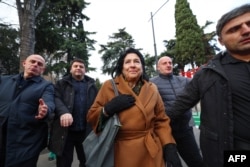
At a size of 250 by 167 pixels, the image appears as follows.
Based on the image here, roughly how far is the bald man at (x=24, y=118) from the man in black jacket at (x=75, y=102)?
66cm

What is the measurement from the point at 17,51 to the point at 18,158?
1180 cm

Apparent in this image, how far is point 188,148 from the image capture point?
3904 mm

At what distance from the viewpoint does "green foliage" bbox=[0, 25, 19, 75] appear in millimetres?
12058

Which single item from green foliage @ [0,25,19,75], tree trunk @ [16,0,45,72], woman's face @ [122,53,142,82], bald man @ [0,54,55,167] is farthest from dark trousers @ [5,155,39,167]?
green foliage @ [0,25,19,75]

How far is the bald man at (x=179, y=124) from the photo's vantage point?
387cm

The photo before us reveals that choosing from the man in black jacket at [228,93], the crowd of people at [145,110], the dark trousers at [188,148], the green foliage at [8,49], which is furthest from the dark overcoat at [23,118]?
the green foliage at [8,49]

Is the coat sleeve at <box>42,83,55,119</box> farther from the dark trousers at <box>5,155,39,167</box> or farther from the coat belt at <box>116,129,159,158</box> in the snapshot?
the coat belt at <box>116,129,159,158</box>

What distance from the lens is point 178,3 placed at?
37.3 metres

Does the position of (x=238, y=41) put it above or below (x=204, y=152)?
above

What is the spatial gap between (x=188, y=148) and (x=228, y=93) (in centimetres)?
223

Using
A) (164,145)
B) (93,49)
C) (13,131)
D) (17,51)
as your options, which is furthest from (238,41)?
(93,49)

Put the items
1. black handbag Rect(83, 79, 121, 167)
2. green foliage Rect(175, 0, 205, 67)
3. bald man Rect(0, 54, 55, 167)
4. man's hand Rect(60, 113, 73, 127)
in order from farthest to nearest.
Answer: green foliage Rect(175, 0, 205, 67) → man's hand Rect(60, 113, 73, 127) → bald man Rect(0, 54, 55, 167) → black handbag Rect(83, 79, 121, 167)

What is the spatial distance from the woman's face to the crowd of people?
0.04 ft

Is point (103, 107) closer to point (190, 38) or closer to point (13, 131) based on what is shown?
point (13, 131)
